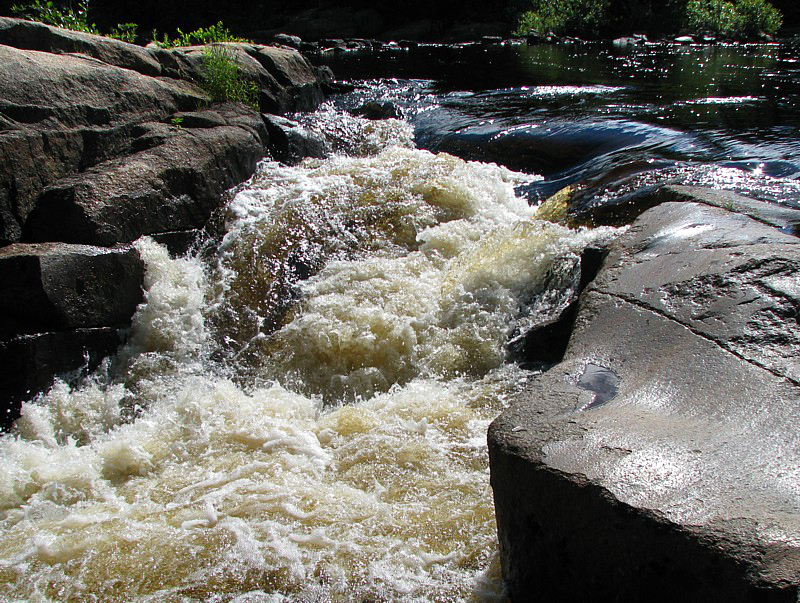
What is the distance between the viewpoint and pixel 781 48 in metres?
19.0

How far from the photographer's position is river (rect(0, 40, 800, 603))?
2961mm

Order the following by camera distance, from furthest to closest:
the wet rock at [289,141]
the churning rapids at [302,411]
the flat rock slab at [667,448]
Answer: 1. the wet rock at [289,141]
2. the churning rapids at [302,411]
3. the flat rock slab at [667,448]

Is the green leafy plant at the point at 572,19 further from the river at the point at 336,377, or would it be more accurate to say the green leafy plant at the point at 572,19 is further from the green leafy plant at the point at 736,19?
the river at the point at 336,377

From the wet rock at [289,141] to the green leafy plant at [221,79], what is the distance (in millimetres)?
584

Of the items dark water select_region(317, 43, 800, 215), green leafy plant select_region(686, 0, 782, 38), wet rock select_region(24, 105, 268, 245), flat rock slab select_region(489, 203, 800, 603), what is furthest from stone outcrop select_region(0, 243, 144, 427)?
green leafy plant select_region(686, 0, 782, 38)

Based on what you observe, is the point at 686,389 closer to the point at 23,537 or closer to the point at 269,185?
the point at 23,537

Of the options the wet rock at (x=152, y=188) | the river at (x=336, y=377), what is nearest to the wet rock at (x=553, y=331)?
the river at (x=336, y=377)

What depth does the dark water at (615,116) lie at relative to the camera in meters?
6.57

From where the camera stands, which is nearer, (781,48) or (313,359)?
(313,359)

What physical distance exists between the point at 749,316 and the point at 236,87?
714 centimetres

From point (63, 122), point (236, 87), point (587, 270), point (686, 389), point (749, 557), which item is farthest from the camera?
point (236, 87)

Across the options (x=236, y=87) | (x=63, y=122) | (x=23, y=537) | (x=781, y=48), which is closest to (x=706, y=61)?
(x=781, y=48)

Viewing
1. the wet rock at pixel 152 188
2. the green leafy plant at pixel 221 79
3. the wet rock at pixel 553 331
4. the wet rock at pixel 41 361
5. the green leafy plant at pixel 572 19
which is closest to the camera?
the wet rock at pixel 41 361

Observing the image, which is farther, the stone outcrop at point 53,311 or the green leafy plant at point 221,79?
→ the green leafy plant at point 221,79
